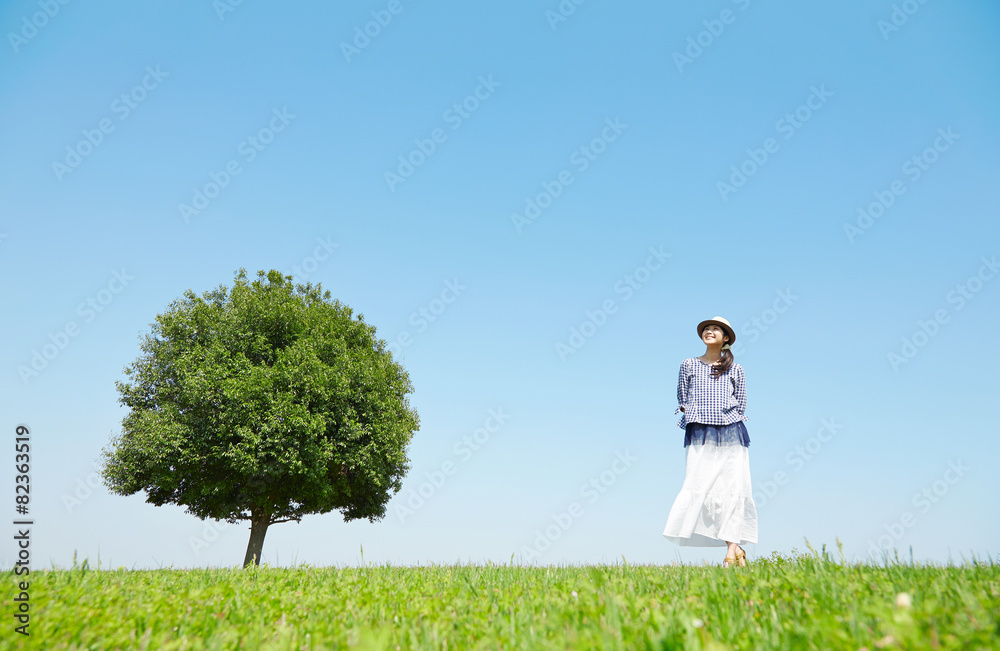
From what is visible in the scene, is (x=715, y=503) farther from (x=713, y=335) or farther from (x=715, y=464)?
(x=713, y=335)

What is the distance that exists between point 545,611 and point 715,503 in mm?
6870

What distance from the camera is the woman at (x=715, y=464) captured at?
10648 mm

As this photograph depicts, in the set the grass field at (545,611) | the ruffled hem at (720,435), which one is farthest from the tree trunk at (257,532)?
the ruffled hem at (720,435)

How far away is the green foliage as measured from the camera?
20.2 meters

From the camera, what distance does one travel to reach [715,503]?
35.5 ft

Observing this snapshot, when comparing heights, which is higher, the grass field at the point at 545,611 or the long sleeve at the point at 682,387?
the long sleeve at the point at 682,387

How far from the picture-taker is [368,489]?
23516mm

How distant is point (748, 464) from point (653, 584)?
18.6ft

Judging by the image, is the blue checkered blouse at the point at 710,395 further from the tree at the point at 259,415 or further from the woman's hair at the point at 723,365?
the tree at the point at 259,415

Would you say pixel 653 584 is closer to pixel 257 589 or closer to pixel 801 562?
pixel 801 562

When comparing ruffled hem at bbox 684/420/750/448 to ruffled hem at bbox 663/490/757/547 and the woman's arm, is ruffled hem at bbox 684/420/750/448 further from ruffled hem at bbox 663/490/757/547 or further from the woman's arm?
ruffled hem at bbox 663/490/757/547

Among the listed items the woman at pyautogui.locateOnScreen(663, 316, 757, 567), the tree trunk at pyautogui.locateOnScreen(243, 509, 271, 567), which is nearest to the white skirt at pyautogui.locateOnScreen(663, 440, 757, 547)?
the woman at pyautogui.locateOnScreen(663, 316, 757, 567)

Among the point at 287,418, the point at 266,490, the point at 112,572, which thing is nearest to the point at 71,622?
the point at 112,572

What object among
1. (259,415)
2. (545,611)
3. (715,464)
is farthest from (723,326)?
(259,415)
